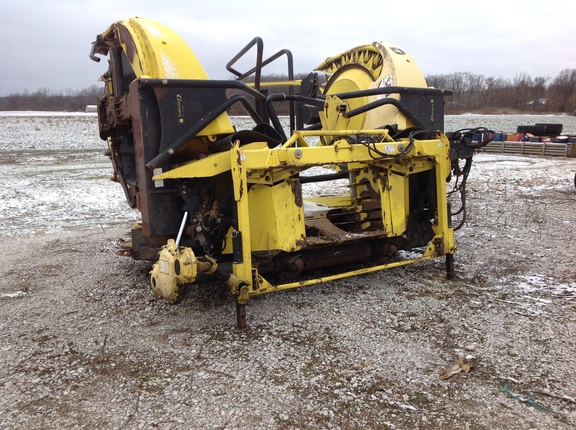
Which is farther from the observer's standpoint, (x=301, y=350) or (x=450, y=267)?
(x=450, y=267)

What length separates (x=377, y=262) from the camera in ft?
13.7

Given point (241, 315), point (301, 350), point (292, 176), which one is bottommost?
point (301, 350)

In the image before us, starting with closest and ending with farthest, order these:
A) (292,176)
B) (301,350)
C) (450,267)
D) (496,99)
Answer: (301,350) < (292,176) < (450,267) < (496,99)

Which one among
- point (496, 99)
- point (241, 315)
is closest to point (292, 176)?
point (241, 315)

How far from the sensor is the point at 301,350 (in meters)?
2.88

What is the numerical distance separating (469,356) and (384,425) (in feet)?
2.71

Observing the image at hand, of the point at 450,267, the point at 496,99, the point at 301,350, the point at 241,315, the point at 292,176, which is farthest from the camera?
the point at 496,99

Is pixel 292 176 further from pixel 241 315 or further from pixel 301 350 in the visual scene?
pixel 301 350

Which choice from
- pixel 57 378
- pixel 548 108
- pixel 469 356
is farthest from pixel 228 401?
pixel 548 108

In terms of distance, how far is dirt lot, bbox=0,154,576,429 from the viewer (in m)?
2.29

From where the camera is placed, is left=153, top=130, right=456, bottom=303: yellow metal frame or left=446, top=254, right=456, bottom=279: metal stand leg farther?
left=446, top=254, right=456, bottom=279: metal stand leg

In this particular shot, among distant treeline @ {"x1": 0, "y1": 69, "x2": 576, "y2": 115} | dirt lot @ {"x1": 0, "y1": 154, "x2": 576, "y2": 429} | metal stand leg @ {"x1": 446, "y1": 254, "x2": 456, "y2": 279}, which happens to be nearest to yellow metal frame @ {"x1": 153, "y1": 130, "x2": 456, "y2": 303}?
metal stand leg @ {"x1": 446, "y1": 254, "x2": 456, "y2": 279}

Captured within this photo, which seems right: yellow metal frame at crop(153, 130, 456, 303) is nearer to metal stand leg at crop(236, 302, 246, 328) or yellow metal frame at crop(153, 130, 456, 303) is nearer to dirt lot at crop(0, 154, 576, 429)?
metal stand leg at crop(236, 302, 246, 328)

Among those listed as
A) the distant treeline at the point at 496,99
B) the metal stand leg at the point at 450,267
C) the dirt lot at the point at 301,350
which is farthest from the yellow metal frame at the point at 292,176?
the distant treeline at the point at 496,99
